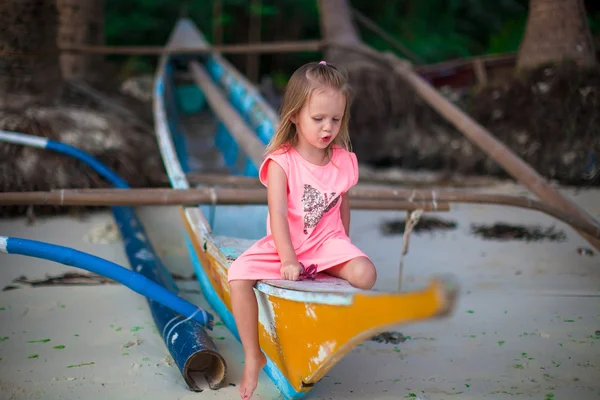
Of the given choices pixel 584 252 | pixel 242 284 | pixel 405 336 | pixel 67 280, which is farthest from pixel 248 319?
pixel 584 252

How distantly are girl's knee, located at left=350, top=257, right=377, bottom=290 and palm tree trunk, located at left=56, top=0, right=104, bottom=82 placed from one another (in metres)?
4.75

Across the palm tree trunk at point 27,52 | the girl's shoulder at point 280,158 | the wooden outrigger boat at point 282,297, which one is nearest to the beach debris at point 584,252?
the wooden outrigger boat at point 282,297

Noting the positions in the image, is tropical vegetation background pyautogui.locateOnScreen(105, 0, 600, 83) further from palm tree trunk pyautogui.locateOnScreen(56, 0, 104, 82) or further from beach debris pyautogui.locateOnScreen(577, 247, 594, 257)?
beach debris pyautogui.locateOnScreen(577, 247, 594, 257)

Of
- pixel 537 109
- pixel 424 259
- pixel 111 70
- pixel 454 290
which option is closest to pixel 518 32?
pixel 537 109

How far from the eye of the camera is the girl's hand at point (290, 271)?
1.86 metres

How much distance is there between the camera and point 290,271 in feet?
6.10

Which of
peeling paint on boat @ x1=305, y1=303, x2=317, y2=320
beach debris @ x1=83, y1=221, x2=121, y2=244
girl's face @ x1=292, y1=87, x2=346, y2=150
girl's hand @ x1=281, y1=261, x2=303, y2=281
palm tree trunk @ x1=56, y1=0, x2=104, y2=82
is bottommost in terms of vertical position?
beach debris @ x1=83, y1=221, x2=121, y2=244

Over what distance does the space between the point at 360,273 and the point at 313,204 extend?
0.91 ft

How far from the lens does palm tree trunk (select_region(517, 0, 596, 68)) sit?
5.02m

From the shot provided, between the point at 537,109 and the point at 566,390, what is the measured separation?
3514 mm

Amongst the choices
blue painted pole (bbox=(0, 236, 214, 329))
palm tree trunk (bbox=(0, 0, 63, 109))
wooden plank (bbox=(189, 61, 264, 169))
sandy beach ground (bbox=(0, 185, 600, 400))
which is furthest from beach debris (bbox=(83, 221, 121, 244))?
blue painted pole (bbox=(0, 236, 214, 329))

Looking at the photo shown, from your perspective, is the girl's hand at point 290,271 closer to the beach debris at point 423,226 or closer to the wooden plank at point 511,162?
the wooden plank at point 511,162

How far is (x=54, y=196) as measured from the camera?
8.27ft

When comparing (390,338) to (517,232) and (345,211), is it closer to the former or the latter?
(345,211)
